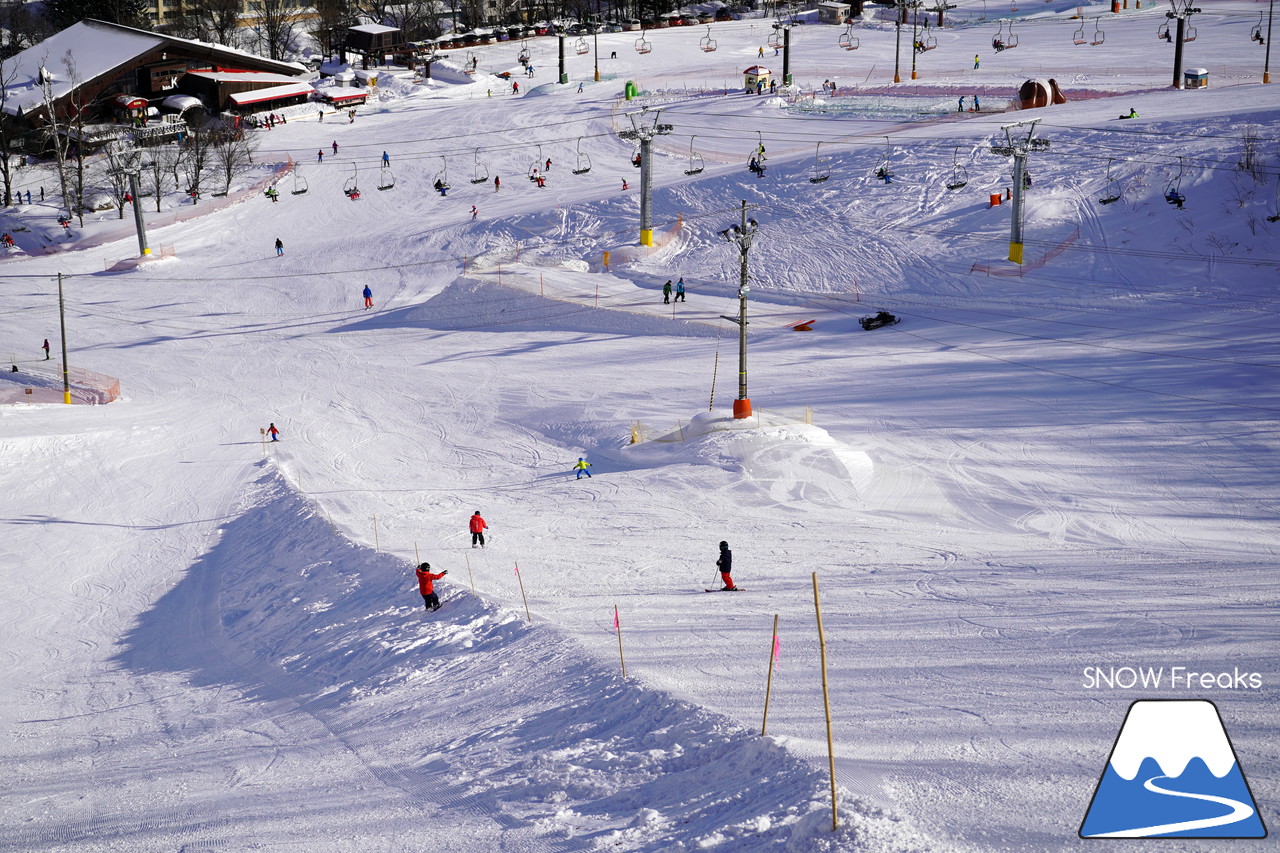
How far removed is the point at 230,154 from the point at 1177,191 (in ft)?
149

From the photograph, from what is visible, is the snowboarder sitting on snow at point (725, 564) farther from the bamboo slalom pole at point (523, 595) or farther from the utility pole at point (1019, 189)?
the utility pole at point (1019, 189)

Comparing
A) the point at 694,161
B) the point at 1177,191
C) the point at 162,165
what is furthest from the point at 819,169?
the point at 162,165

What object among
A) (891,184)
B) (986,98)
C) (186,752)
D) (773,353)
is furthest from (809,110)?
(186,752)

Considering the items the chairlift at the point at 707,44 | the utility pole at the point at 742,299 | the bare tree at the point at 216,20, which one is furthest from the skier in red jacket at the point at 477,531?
the bare tree at the point at 216,20

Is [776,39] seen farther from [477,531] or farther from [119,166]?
[477,531]

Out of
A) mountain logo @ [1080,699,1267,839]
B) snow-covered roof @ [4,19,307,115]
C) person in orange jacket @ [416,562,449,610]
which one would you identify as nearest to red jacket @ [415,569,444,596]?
person in orange jacket @ [416,562,449,610]

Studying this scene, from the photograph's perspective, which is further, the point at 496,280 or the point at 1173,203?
the point at 496,280

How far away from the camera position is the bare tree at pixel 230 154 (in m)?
56.1

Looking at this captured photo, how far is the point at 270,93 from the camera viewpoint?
230ft

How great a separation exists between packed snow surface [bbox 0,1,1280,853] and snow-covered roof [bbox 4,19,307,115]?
56.9 ft

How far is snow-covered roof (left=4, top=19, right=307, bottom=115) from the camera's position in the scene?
67562 mm

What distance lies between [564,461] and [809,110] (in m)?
38.6

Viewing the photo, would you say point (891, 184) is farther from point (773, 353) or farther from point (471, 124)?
point (471, 124)

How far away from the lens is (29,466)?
26609mm
